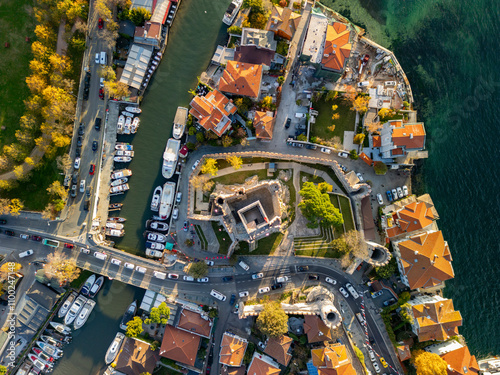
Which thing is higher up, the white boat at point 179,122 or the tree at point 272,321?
the white boat at point 179,122

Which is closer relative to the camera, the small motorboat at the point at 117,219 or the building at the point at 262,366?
the building at the point at 262,366

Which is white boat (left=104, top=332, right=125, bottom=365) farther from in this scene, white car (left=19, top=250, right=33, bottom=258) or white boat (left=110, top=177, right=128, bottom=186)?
white boat (left=110, top=177, right=128, bottom=186)

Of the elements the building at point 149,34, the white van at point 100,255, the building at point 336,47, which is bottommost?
the white van at point 100,255

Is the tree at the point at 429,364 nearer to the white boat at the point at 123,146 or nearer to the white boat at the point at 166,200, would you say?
the white boat at the point at 166,200

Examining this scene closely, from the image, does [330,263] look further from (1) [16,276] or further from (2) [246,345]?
(1) [16,276]

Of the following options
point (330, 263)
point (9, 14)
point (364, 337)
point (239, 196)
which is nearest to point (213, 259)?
point (239, 196)

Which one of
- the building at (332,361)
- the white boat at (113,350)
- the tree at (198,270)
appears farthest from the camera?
the white boat at (113,350)

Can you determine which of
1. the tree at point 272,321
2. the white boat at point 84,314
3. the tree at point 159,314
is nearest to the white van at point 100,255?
the white boat at point 84,314
